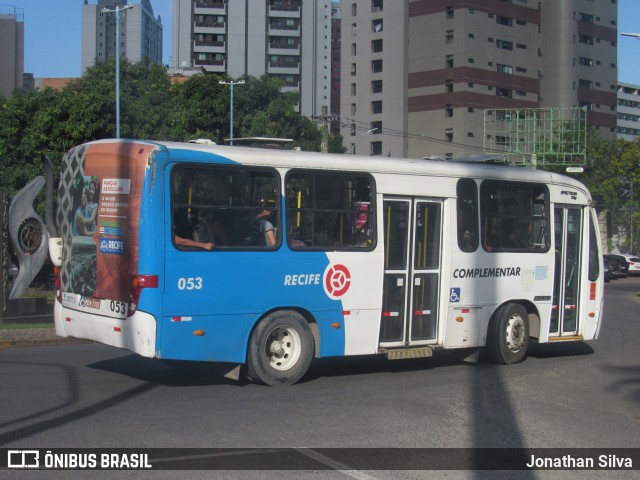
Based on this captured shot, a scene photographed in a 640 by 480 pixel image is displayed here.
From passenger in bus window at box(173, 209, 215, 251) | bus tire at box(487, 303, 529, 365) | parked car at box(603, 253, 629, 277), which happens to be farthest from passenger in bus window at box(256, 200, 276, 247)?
parked car at box(603, 253, 629, 277)

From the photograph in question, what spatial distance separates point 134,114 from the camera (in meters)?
36.1

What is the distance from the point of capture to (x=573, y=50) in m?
80.3

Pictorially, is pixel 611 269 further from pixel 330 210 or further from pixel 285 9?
pixel 285 9

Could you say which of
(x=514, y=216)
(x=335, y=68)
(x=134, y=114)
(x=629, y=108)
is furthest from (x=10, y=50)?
(x=629, y=108)

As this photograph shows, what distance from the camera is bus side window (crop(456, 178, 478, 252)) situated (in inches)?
490

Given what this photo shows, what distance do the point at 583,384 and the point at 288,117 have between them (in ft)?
99.7

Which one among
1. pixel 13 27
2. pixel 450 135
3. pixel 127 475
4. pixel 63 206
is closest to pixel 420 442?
pixel 127 475

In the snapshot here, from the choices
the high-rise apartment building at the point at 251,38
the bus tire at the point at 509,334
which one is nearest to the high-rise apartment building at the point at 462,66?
the high-rise apartment building at the point at 251,38

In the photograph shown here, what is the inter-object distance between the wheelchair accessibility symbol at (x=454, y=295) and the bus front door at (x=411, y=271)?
24 cm

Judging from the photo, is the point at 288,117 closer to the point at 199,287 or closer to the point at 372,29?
the point at 199,287

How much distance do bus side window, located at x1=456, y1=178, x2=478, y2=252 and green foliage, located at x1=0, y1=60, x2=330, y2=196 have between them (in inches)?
860

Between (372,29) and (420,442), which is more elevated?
(372,29)

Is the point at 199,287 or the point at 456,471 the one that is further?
the point at 199,287

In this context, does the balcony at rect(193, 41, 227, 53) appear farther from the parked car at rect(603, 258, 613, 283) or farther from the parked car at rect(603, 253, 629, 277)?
the parked car at rect(603, 258, 613, 283)
